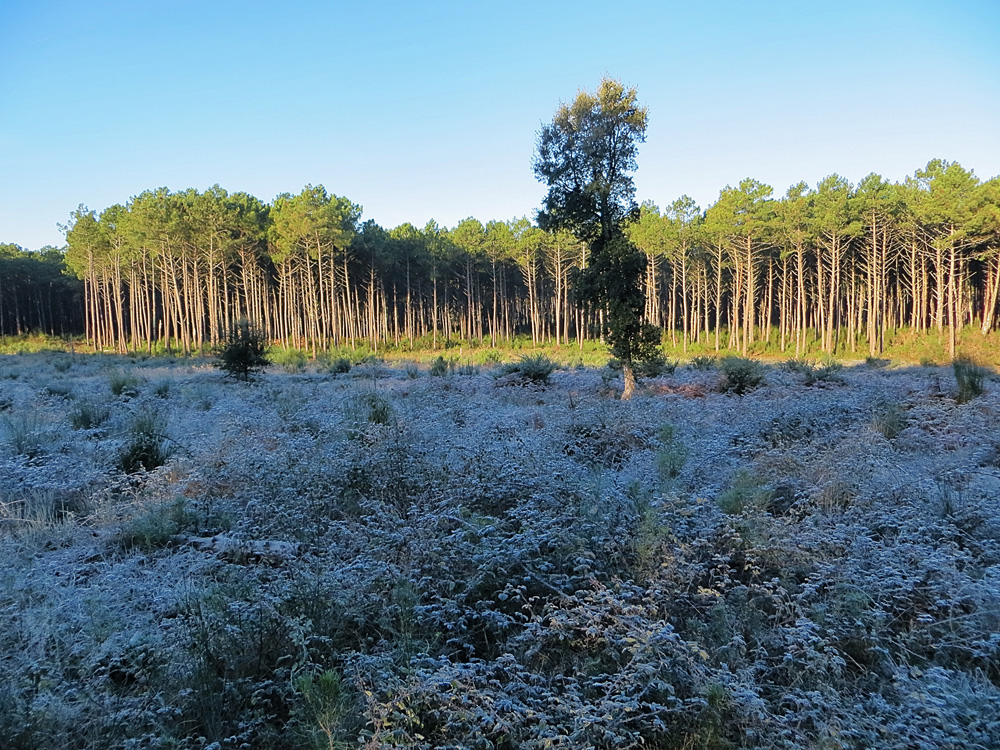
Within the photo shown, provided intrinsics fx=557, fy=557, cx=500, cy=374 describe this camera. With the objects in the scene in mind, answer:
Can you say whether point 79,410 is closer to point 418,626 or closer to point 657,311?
point 418,626

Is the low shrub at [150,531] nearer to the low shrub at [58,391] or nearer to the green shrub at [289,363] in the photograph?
the low shrub at [58,391]

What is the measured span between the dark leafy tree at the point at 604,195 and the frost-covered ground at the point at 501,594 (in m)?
7.18

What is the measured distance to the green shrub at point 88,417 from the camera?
9492mm

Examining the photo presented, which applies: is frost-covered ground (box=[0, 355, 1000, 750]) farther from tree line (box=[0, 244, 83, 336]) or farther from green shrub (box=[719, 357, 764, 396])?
tree line (box=[0, 244, 83, 336])

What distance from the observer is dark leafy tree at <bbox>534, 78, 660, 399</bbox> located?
45.2ft

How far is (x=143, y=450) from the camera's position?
7.19 m

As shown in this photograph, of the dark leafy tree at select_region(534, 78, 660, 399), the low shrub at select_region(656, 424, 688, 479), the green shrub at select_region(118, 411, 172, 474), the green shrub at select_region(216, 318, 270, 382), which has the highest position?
the dark leafy tree at select_region(534, 78, 660, 399)

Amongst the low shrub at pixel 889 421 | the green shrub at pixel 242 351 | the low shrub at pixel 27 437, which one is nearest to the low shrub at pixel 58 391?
the green shrub at pixel 242 351

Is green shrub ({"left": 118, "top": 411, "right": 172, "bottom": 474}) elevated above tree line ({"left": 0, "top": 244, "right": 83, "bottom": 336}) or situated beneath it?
situated beneath

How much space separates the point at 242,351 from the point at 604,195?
1228 cm

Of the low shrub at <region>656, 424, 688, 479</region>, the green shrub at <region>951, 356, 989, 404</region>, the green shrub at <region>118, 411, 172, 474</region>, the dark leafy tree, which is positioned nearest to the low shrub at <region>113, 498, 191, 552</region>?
the green shrub at <region>118, 411, 172, 474</region>

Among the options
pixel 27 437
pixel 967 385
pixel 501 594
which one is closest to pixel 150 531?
pixel 501 594

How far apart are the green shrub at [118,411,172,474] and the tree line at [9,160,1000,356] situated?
24.1 metres

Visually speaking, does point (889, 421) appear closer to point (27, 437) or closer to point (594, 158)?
point (594, 158)
